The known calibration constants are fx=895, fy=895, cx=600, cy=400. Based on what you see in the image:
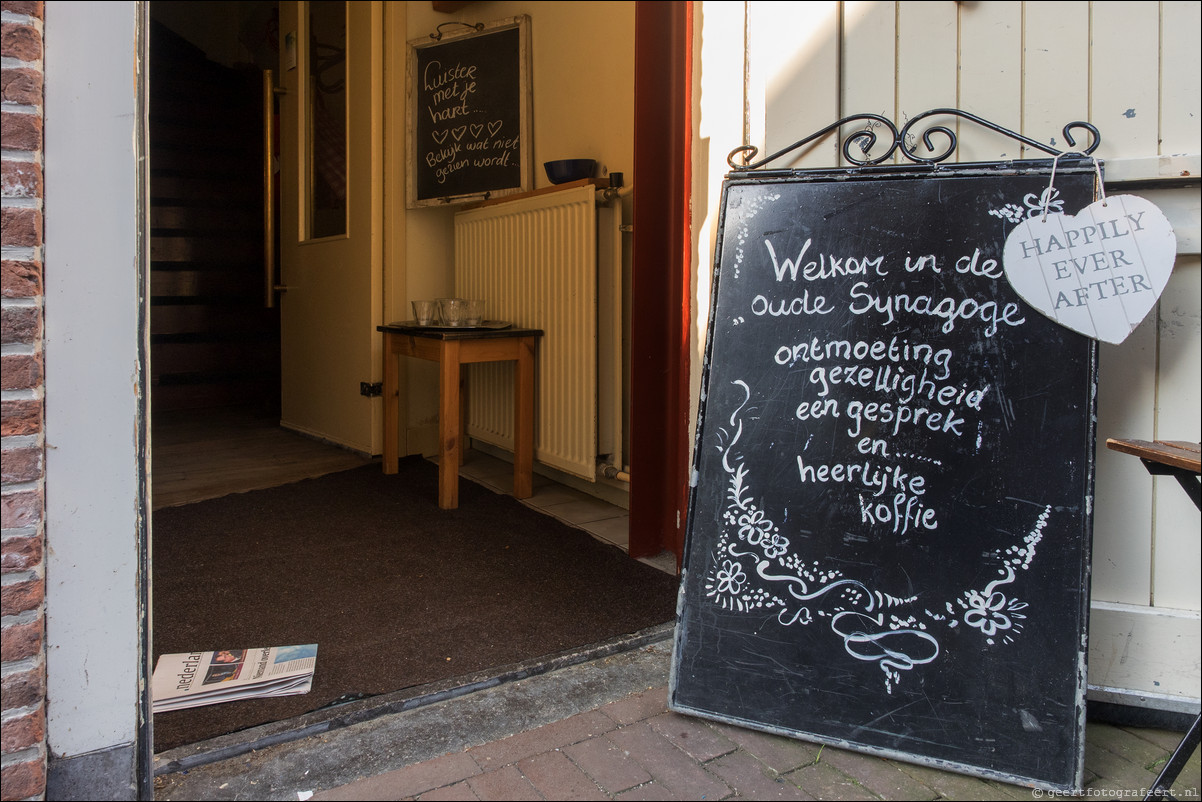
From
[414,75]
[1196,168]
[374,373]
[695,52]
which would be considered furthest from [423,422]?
[1196,168]

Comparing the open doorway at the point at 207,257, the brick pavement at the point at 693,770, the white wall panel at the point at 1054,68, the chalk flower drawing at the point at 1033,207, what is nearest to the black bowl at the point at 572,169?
the white wall panel at the point at 1054,68

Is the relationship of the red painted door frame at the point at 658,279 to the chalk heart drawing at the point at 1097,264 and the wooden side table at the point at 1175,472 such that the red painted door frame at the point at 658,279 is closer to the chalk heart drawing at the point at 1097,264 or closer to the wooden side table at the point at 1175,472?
the chalk heart drawing at the point at 1097,264

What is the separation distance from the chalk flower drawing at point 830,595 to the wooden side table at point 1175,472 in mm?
169

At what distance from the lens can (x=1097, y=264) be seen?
57.1 inches

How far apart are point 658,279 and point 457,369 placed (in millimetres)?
942

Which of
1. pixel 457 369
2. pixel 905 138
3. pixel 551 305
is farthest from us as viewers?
pixel 551 305

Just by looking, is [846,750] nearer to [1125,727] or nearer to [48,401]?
[1125,727]

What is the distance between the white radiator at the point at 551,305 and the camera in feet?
10.2

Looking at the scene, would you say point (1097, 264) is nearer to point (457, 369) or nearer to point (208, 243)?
point (457, 369)

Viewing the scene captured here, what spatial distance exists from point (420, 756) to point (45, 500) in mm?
712

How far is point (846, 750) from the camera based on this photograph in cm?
152

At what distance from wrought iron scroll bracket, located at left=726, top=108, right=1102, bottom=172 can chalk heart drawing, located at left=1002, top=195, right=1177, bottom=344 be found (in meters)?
0.19

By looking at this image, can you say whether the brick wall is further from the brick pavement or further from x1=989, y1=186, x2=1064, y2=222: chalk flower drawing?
x1=989, y1=186, x2=1064, y2=222: chalk flower drawing

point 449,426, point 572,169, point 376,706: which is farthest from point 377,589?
point 572,169
